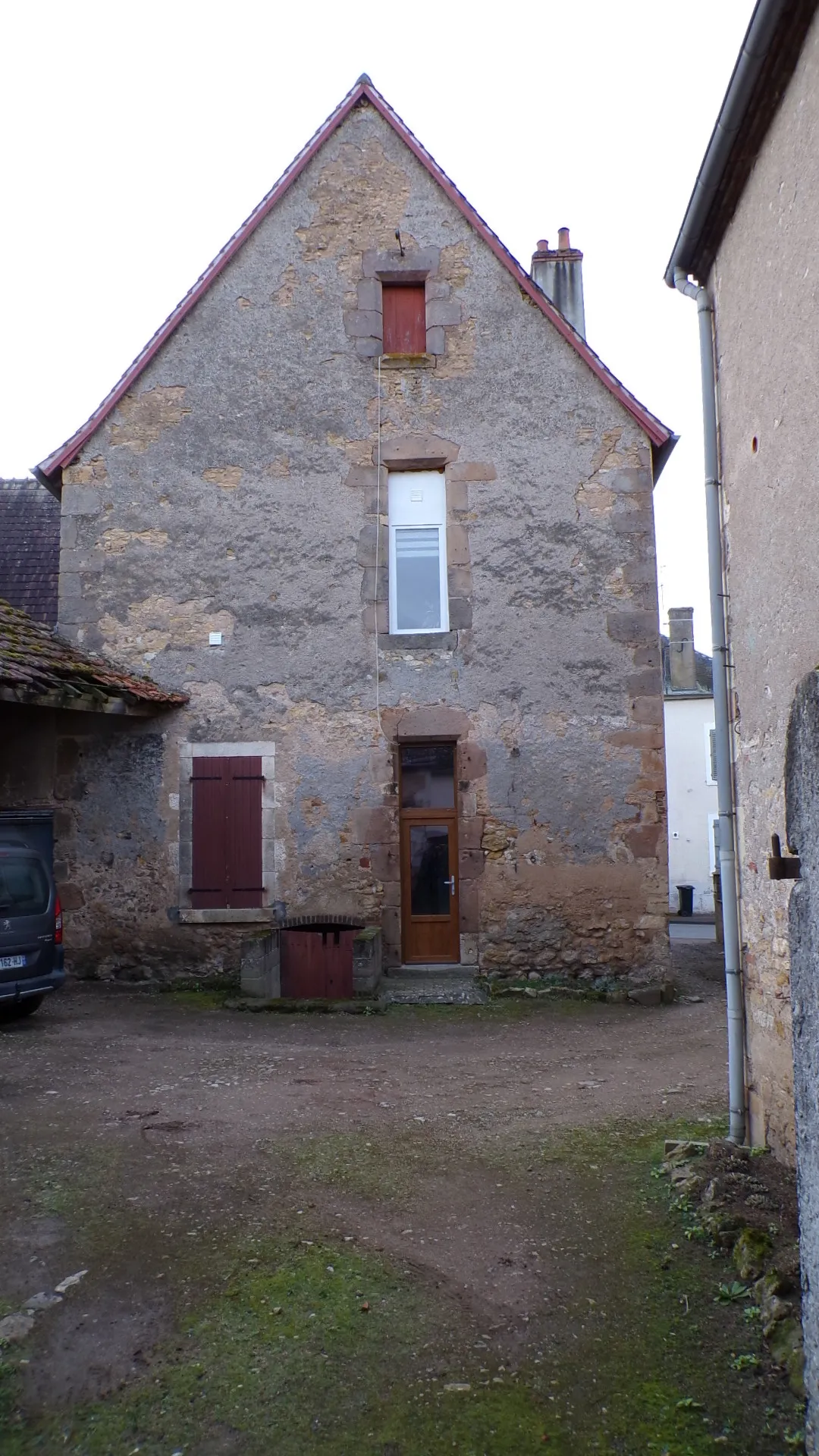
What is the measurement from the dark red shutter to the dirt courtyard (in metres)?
3.08

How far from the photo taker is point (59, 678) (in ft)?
30.2

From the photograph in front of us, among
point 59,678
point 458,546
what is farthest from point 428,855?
point 59,678

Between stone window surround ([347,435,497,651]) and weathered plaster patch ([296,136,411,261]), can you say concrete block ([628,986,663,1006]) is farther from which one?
weathered plaster patch ([296,136,411,261])

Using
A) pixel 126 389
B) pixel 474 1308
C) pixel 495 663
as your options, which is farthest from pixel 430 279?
pixel 474 1308

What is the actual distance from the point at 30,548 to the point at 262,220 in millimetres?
4820

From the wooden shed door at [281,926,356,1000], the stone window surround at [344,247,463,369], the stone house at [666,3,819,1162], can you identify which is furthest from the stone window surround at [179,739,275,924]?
the stone house at [666,3,819,1162]

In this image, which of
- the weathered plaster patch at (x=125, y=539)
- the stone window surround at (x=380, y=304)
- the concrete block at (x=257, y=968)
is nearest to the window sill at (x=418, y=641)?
Answer: the weathered plaster patch at (x=125, y=539)

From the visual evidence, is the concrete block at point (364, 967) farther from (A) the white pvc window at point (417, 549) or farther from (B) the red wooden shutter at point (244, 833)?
(A) the white pvc window at point (417, 549)

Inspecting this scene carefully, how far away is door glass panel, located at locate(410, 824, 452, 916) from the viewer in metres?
10.5

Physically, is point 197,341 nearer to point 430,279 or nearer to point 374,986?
point 430,279

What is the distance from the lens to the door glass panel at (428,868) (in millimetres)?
10508

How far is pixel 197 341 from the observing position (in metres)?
10.9

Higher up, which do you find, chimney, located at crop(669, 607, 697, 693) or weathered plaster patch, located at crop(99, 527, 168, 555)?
chimney, located at crop(669, 607, 697, 693)

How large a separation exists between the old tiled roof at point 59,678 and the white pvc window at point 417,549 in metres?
2.46
